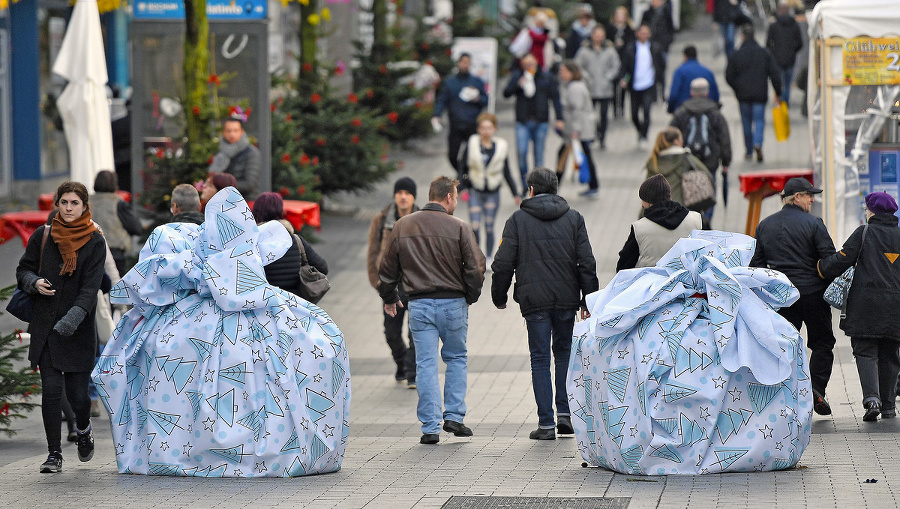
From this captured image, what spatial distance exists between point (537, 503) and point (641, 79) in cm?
1556

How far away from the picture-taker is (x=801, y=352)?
731 cm

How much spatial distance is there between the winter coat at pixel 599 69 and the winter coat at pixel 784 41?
106 inches

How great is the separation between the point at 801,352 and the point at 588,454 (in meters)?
1.28

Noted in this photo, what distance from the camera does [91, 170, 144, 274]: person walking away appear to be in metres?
10.8

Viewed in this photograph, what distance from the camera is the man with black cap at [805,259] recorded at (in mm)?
8922

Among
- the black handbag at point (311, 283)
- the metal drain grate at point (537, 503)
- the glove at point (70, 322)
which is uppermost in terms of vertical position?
the black handbag at point (311, 283)

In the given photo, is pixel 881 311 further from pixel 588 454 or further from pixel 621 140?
pixel 621 140

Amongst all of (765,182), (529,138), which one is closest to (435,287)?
(765,182)

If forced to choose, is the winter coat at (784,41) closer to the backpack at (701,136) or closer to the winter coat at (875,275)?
the backpack at (701,136)

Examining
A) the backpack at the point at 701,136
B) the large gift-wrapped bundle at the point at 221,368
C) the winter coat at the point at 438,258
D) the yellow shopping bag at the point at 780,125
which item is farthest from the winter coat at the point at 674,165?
the large gift-wrapped bundle at the point at 221,368

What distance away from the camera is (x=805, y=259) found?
29.3 ft

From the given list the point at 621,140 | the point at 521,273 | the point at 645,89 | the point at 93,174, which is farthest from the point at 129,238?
the point at 621,140

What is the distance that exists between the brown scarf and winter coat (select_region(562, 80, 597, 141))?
34.9 ft

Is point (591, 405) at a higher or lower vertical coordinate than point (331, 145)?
lower
